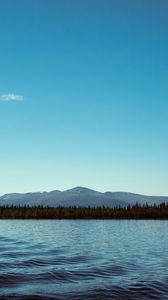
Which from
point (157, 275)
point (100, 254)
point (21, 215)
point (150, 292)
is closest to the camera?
point (150, 292)

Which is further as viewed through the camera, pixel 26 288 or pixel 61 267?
pixel 61 267

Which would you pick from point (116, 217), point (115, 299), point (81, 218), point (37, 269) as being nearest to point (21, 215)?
point (81, 218)

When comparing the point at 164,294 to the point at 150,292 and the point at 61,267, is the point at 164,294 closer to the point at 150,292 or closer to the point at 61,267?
the point at 150,292

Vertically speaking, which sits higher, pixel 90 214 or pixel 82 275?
pixel 90 214

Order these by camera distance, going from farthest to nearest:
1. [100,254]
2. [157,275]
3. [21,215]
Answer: [21,215] → [100,254] → [157,275]

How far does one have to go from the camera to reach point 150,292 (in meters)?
13.9

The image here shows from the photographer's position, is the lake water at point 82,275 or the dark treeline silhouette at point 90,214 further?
the dark treeline silhouette at point 90,214

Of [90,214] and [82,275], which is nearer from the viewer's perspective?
[82,275]

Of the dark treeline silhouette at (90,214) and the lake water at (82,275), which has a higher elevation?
the dark treeline silhouette at (90,214)

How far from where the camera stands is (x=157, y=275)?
56.9ft

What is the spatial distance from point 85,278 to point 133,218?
275 feet

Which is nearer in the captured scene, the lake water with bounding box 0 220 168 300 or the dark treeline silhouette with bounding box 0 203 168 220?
the lake water with bounding box 0 220 168 300

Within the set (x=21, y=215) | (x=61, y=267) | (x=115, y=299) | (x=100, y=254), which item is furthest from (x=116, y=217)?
(x=115, y=299)

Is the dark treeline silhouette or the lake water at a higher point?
the dark treeline silhouette
